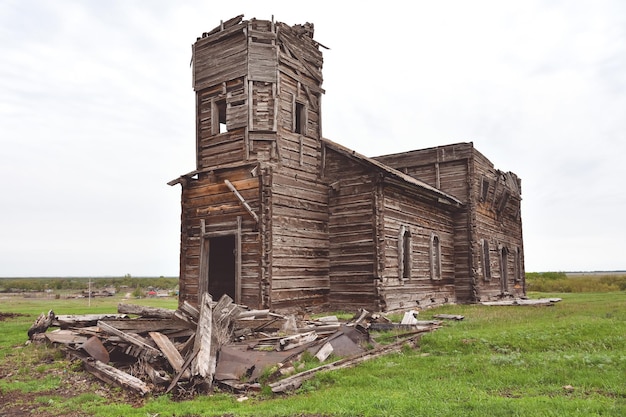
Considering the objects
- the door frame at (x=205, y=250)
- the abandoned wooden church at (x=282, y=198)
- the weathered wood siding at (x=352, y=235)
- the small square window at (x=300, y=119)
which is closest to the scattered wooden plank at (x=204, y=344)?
the abandoned wooden church at (x=282, y=198)

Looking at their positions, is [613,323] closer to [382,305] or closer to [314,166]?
[382,305]

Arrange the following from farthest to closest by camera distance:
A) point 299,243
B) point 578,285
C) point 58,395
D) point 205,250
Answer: point 578,285
point 205,250
point 299,243
point 58,395

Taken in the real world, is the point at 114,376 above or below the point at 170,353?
below

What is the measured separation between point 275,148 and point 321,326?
810 centimetres

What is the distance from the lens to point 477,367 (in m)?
9.18

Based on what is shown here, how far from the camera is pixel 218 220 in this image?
728 inches

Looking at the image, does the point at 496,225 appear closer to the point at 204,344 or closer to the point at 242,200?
the point at 242,200

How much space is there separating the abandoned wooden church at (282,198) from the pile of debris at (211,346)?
462cm

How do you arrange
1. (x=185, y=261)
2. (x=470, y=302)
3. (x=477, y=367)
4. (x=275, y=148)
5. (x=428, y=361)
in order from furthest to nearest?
(x=470, y=302) → (x=185, y=261) → (x=275, y=148) → (x=428, y=361) → (x=477, y=367)

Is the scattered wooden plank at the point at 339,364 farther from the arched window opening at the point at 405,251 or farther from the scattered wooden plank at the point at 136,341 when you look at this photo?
the arched window opening at the point at 405,251

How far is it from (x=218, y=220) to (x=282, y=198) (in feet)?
8.95

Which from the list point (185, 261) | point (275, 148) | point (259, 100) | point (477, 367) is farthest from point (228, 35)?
point (477, 367)

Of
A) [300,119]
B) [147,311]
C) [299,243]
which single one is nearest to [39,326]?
[147,311]

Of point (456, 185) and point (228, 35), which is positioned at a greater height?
point (228, 35)
